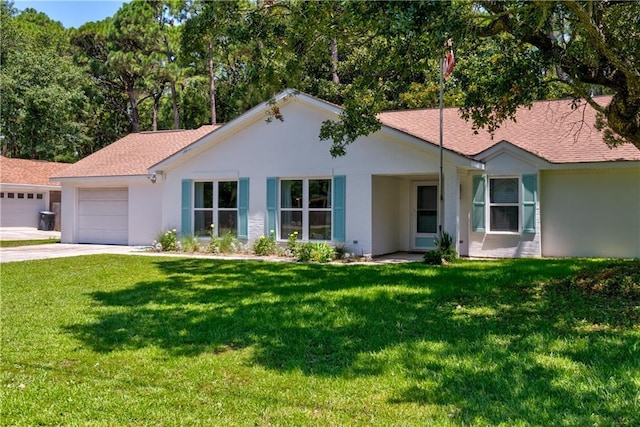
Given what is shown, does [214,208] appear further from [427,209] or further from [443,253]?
[443,253]

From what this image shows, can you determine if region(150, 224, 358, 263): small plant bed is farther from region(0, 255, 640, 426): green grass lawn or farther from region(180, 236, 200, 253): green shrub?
region(0, 255, 640, 426): green grass lawn

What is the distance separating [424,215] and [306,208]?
376 cm

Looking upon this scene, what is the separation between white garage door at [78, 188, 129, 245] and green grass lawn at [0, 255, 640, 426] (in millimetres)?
9796

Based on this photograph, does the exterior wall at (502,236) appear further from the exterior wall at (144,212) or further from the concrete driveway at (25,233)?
the concrete driveway at (25,233)

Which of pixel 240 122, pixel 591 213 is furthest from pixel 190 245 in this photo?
Result: pixel 591 213

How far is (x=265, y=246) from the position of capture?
15.1 metres

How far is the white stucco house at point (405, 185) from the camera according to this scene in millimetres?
13453

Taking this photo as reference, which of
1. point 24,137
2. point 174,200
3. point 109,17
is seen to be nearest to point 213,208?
point 174,200

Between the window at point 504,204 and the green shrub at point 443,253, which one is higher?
the window at point 504,204

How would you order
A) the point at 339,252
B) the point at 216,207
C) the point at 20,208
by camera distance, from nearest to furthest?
the point at 339,252 → the point at 216,207 → the point at 20,208

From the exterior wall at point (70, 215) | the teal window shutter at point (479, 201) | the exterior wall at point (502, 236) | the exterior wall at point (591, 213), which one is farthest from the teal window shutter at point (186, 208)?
the exterior wall at point (591, 213)

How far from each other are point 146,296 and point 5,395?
14.0 feet

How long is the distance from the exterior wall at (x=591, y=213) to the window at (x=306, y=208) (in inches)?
236

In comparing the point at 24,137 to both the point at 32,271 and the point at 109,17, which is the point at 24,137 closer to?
the point at 109,17
